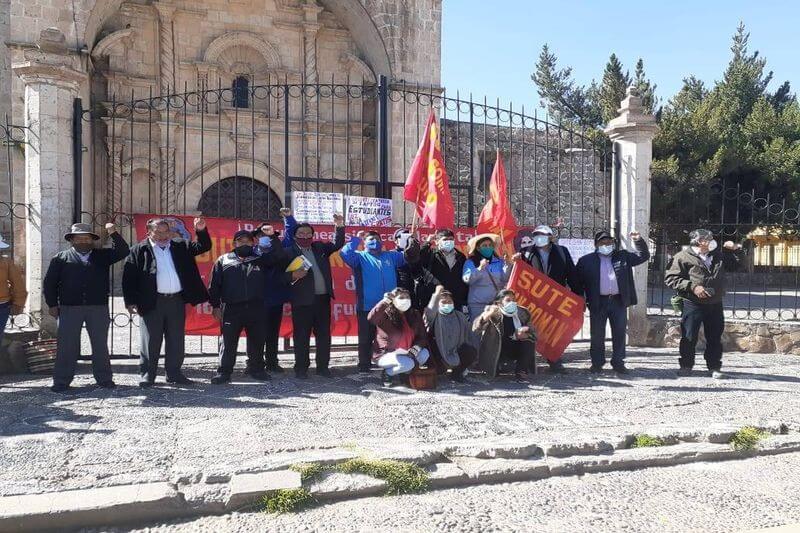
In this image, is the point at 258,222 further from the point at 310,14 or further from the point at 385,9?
the point at 310,14

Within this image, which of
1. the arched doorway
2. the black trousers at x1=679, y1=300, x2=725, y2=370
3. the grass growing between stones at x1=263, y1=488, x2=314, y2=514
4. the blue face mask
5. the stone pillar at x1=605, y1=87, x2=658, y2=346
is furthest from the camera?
the arched doorway

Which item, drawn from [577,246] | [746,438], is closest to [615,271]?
[577,246]

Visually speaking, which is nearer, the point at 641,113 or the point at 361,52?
the point at 641,113

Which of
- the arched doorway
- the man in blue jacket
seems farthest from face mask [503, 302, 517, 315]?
the arched doorway

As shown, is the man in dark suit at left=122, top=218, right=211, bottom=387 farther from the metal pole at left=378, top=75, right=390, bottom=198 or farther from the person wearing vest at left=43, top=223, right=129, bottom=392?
the metal pole at left=378, top=75, right=390, bottom=198

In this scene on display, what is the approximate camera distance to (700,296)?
22.1 feet

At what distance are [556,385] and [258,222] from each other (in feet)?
13.0

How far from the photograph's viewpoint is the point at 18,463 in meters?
3.90

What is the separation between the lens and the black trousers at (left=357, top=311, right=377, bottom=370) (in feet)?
22.7

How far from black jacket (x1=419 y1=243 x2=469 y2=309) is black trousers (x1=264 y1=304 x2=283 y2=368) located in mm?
1574

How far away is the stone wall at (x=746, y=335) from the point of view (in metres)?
8.75

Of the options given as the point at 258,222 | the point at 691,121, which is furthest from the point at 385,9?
the point at 691,121

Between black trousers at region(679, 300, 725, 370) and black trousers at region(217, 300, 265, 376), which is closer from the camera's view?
black trousers at region(217, 300, 265, 376)

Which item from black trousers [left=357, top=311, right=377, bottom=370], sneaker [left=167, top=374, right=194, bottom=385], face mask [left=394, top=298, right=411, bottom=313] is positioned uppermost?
face mask [left=394, top=298, right=411, bottom=313]
